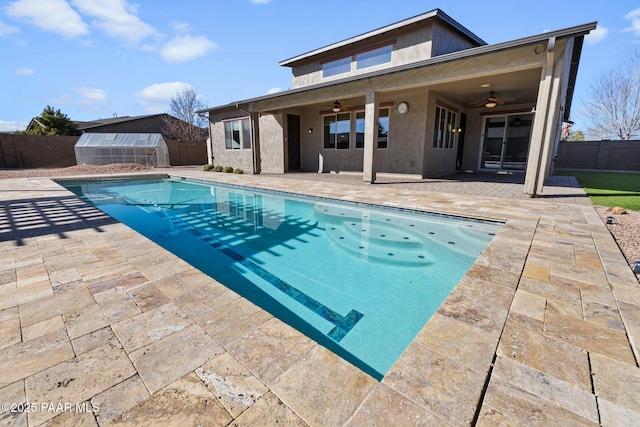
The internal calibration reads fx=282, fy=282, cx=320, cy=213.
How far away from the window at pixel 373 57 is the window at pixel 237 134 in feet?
19.0

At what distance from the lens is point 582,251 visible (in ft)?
10.7

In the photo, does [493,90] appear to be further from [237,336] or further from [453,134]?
[237,336]

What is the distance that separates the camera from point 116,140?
18.3 meters

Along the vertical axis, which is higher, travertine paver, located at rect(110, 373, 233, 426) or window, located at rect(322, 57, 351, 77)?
window, located at rect(322, 57, 351, 77)

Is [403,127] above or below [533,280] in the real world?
above

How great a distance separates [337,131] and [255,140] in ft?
12.1

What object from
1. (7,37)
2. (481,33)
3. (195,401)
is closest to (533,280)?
(195,401)

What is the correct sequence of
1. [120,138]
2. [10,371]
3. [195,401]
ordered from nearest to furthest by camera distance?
1. [195,401]
2. [10,371]
3. [120,138]

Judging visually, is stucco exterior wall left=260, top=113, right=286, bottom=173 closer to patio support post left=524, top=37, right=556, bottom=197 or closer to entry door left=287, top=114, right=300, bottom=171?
entry door left=287, top=114, right=300, bottom=171

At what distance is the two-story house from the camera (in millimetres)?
6156

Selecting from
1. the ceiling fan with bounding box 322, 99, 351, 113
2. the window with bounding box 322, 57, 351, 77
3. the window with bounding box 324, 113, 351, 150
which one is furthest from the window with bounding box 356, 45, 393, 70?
the window with bounding box 324, 113, 351, 150

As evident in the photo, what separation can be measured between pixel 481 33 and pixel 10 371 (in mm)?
16823

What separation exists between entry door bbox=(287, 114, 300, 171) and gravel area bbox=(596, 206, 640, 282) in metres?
11.1

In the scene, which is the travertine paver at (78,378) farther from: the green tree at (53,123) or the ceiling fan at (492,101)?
the green tree at (53,123)
